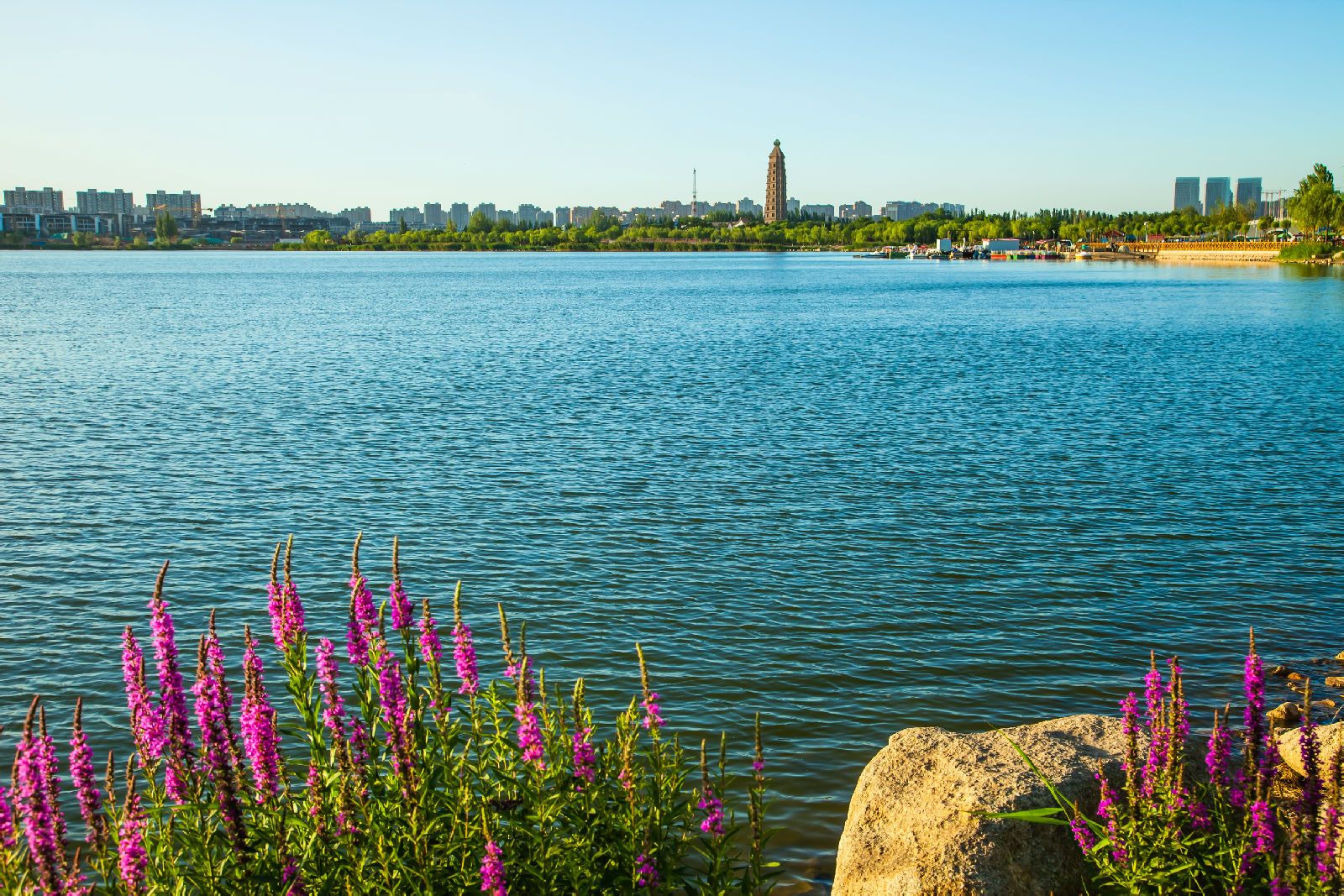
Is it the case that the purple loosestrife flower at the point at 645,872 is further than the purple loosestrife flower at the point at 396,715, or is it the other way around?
the purple loosestrife flower at the point at 645,872

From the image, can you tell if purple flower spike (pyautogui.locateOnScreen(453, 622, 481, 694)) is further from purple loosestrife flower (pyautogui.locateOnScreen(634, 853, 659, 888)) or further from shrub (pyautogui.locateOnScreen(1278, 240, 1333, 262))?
shrub (pyautogui.locateOnScreen(1278, 240, 1333, 262))

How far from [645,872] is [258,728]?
2.56 meters


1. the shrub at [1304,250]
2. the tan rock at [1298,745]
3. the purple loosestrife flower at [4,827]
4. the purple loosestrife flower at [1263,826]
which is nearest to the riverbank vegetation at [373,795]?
the purple loosestrife flower at [4,827]

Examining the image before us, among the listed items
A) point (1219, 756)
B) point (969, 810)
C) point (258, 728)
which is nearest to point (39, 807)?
point (258, 728)

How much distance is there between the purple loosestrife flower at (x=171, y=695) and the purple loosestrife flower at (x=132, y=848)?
0.32m

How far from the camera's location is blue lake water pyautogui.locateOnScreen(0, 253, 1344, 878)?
16000 millimetres

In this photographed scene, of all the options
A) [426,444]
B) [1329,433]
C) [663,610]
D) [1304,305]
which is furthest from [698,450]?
[1304,305]

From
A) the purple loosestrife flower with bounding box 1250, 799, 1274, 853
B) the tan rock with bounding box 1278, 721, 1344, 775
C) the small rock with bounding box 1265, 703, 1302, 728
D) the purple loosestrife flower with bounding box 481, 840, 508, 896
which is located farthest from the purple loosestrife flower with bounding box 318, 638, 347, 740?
the small rock with bounding box 1265, 703, 1302, 728

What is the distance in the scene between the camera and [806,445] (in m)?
33.9

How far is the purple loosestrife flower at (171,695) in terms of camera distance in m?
6.18

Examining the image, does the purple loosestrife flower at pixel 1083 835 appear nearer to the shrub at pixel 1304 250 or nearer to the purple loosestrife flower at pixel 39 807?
the purple loosestrife flower at pixel 39 807

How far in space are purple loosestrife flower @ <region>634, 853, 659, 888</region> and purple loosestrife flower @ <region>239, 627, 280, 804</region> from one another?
2.29m

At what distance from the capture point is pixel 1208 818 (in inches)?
302

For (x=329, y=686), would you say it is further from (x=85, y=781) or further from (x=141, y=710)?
(x=85, y=781)
